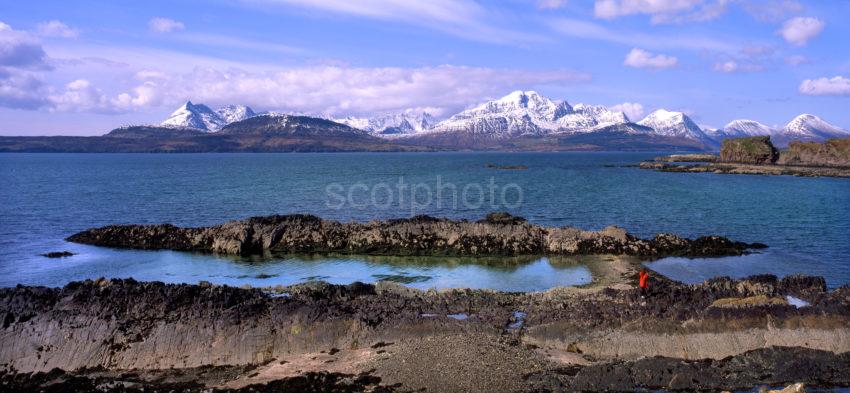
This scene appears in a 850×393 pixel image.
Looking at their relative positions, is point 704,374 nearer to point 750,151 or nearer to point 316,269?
point 316,269

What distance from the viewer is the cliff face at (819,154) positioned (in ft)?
441

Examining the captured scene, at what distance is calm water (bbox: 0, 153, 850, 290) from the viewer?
3281cm

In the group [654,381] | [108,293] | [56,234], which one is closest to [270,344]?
[108,293]

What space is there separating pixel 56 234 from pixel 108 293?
2582cm

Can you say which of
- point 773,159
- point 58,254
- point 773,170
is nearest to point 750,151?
point 773,159

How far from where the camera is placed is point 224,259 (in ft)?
123

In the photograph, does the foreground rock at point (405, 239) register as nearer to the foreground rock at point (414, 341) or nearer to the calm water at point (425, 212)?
the calm water at point (425, 212)

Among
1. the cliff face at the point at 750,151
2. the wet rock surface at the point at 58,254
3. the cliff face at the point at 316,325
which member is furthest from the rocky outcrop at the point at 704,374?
the cliff face at the point at 750,151

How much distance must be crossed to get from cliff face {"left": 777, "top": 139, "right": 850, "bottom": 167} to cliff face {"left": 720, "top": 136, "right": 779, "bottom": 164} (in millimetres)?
3267

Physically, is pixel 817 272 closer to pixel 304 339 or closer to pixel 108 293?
pixel 304 339

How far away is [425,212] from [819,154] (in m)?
124

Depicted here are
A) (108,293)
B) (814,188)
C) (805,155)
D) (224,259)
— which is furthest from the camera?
(805,155)

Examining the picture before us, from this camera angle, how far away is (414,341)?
67.1 ft

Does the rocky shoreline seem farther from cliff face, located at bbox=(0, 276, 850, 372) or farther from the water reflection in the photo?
cliff face, located at bbox=(0, 276, 850, 372)
